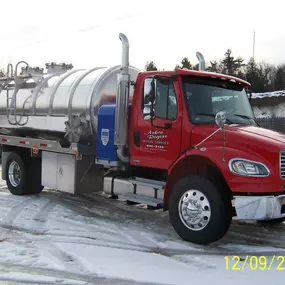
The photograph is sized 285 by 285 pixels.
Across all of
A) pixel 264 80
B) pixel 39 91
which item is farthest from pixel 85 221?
pixel 264 80

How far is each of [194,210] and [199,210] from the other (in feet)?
0.24

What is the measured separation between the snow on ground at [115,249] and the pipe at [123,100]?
1.53 metres

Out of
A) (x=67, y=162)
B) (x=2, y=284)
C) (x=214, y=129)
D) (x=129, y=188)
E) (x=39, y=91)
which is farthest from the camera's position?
(x=39, y=91)

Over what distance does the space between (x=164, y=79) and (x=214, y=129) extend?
1213mm

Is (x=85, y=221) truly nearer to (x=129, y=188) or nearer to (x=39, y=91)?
(x=129, y=188)

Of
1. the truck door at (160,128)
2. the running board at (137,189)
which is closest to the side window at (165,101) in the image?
the truck door at (160,128)

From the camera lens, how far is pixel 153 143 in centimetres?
704

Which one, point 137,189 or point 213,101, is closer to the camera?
point 213,101

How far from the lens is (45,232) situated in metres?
6.91

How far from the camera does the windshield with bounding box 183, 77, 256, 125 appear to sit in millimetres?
6672

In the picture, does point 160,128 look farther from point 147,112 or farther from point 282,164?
point 282,164
